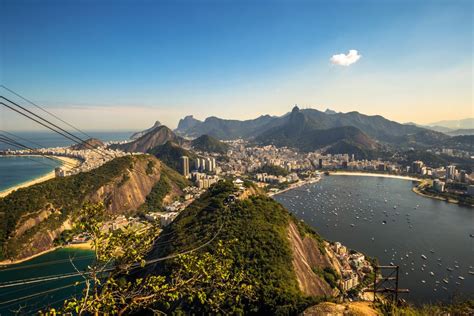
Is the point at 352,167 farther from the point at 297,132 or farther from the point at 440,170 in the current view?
the point at 297,132

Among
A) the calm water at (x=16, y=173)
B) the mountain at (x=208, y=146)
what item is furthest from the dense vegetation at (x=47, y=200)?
the mountain at (x=208, y=146)

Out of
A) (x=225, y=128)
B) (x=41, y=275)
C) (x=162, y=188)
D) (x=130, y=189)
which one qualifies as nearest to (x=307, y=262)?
(x=41, y=275)

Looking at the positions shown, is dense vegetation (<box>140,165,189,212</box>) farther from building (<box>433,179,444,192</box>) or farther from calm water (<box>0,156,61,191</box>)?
building (<box>433,179,444,192</box>)

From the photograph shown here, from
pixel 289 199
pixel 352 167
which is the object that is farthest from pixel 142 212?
pixel 352 167

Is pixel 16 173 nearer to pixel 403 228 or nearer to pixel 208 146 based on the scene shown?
pixel 208 146

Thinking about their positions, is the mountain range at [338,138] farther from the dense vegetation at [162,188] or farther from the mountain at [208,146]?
the dense vegetation at [162,188]

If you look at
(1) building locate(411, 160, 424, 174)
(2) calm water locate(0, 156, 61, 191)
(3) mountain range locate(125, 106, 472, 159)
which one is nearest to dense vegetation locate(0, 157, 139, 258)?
(2) calm water locate(0, 156, 61, 191)
